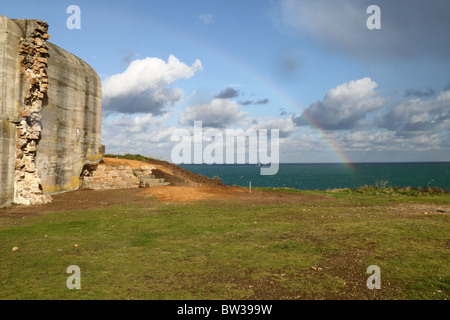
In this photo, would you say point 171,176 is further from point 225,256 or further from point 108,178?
point 225,256

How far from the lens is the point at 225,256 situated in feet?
23.3

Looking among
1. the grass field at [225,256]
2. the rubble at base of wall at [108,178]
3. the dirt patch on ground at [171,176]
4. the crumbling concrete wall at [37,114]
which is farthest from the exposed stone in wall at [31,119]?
the dirt patch on ground at [171,176]

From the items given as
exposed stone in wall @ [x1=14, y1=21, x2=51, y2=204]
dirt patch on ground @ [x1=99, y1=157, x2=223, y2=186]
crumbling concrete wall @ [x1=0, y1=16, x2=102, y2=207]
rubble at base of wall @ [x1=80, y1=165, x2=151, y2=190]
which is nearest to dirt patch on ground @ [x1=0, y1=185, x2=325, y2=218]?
exposed stone in wall @ [x1=14, y1=21, x2=51, y2=204]

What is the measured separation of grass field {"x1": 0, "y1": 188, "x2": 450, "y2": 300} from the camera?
524cm

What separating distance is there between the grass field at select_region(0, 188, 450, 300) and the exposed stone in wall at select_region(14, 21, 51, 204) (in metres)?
4.37

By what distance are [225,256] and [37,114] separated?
1421 centimetres

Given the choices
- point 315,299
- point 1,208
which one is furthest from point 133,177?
point 315,299

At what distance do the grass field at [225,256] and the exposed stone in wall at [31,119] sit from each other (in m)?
4.37

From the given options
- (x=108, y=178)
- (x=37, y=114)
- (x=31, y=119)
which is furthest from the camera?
(x=108, y=178)

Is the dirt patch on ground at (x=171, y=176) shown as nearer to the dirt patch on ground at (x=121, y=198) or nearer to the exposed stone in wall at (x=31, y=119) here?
the dirt patch on ground at (x=121, y=198)

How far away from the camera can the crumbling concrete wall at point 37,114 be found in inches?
600

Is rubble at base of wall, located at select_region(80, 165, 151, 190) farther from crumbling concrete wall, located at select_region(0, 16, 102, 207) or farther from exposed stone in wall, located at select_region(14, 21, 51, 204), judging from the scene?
exposed stone in wall, located at select_region(14, 21, 51, 204)

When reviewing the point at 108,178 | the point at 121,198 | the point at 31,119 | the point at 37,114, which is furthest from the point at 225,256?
the point at 108,178
